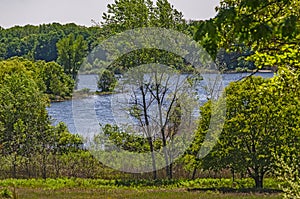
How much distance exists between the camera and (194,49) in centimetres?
2236

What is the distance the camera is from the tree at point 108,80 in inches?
897

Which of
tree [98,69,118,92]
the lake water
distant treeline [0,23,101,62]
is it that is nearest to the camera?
tree [98,69,118,92]

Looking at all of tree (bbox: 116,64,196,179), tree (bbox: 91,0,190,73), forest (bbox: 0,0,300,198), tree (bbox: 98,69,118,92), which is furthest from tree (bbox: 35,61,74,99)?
tree (bbox: 91,0,190,73)

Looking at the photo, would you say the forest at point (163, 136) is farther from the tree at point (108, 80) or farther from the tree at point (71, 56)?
the tree at point (71, 56)

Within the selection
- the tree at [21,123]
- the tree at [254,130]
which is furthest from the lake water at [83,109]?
the tree at [254,130]

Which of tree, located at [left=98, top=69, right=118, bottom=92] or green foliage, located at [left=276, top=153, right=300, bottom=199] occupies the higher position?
tree, located at [left=98, top=69, right=118, bottom=92]

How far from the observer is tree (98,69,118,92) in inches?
897

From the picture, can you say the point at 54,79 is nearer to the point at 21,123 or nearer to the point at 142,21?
the point at 21,123

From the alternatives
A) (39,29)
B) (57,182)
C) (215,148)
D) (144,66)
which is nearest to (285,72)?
(215,148)

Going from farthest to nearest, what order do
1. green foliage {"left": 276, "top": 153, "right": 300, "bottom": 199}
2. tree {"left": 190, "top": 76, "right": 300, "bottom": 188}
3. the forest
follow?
tree {"left": 190, "top": 76, "right": 300, "bottom": 188}
the forest
green foliage {"left": 276, "top": 153, "right": 300, "bottom": 199}

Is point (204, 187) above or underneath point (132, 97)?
underneath

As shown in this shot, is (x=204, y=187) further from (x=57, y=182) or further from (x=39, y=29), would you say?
(x=39, y=29)

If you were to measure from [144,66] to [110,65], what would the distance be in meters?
1.85

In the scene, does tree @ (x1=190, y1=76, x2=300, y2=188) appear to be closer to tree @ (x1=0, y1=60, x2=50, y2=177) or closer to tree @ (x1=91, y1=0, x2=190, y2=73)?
tree @ (x1=91, y1=0, x2=190, y2=73)
